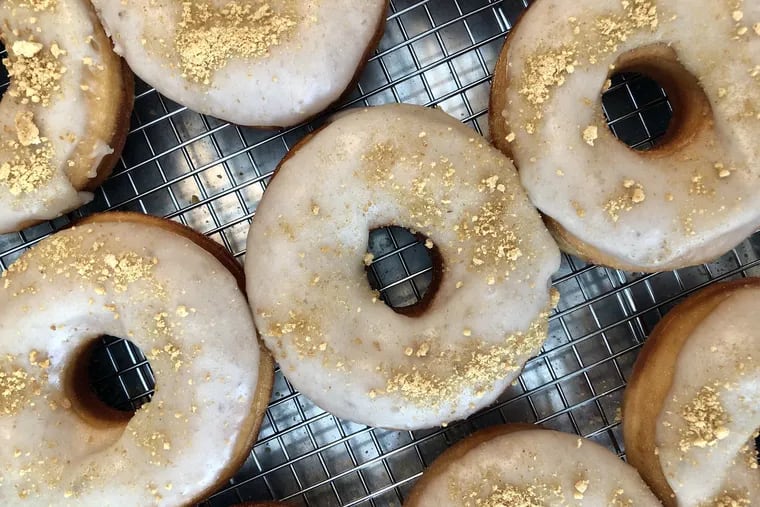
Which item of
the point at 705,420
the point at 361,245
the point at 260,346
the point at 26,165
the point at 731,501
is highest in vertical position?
the point at 26,165

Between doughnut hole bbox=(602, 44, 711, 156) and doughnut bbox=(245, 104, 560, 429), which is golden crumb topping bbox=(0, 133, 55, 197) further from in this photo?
doughnut hole bbox=(602, 44, 711, 156)

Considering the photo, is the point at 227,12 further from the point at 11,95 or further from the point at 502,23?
the point at 502,23

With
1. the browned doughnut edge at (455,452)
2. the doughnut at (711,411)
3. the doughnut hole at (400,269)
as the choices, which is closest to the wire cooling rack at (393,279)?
the doughnut hole at (400,269)

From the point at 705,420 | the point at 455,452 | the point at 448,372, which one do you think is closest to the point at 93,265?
the point at 448,372

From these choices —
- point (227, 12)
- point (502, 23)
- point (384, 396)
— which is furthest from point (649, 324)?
point (227, 12)

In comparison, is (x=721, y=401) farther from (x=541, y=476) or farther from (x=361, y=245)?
(x=361, y=245)

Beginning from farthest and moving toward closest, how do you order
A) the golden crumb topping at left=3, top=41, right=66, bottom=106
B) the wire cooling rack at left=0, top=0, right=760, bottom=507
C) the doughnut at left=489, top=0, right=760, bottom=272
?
the wire cooling rack at left=0, top=0, right=760, bottom=507 < the golden crumb topping at left=3, top=41, right=66, bottom=106 < the doughnut at left=489, top=0, right=760, bottom=272

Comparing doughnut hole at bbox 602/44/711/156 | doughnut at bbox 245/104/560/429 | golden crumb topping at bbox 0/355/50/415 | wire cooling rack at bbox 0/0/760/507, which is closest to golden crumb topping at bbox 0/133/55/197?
wire cooling rack at bbox 0/0/760/507
